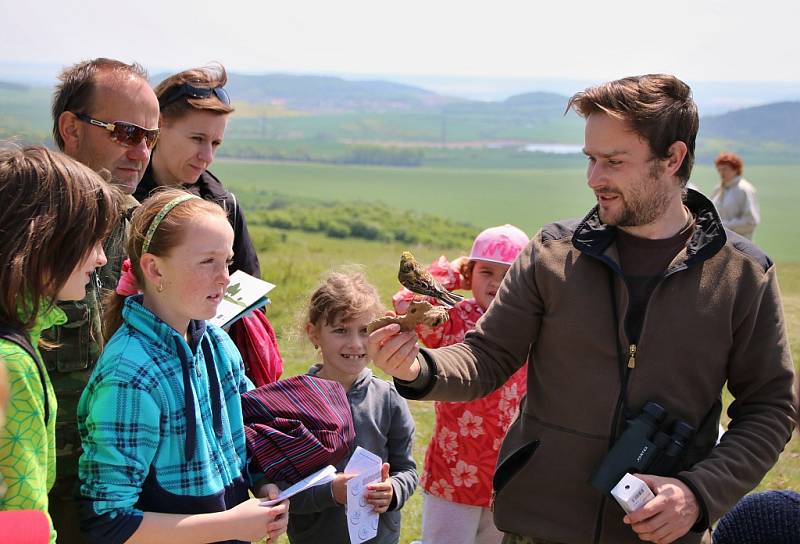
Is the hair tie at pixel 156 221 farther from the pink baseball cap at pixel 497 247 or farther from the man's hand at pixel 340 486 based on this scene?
the pink baseball cap at pixel 497 247

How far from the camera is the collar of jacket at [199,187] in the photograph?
402 centimetres

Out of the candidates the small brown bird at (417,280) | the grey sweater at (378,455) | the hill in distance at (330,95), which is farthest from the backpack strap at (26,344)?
the hill in distance at (330,95)

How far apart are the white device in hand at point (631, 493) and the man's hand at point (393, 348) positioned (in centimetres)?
78

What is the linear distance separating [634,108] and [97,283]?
2.04 m

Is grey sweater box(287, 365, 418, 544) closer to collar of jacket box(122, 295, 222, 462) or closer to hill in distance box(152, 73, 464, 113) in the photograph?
collar of jacket box(122, 295, 222, 462)

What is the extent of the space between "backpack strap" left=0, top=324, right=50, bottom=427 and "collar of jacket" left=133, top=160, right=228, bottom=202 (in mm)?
1736

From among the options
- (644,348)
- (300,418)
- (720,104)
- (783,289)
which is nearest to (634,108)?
(644,348)

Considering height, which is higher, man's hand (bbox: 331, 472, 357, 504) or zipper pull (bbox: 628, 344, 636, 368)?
zipper pull (bbox: 628, 344, 636, 368)

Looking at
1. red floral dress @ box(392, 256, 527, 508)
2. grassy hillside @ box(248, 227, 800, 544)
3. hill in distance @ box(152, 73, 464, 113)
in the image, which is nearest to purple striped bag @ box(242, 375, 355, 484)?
grassy hillside @ box(248, 227, 800, 544)

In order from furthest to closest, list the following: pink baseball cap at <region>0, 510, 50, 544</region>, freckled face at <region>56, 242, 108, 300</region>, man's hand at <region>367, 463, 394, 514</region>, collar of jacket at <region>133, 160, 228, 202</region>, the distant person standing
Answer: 1. the distant person standing
2. collar of jacket at <region>133, 160, 228, 202</region>
3. man's hand at <region>367, 463, 394, 514</region>
4. freckled face at <region>56, 242, 108, 300</region>
5. pink baseball cap at <region>0, 510, 50, 544</region>

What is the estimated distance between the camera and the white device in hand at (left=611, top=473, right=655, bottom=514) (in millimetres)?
2680

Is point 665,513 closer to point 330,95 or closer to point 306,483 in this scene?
point 306,483

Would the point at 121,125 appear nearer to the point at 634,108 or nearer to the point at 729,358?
the point at 634,108

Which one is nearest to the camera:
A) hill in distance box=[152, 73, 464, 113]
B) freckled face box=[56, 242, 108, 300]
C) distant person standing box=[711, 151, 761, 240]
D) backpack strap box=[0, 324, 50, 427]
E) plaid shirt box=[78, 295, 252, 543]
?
backpack strap box=[0, 324, 50, 427]
